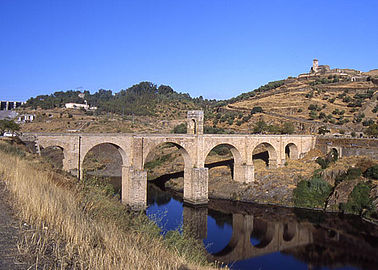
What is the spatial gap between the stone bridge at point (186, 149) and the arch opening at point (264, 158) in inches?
4.1

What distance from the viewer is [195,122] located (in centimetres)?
2639

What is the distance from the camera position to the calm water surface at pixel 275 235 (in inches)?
636

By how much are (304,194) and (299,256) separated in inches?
365

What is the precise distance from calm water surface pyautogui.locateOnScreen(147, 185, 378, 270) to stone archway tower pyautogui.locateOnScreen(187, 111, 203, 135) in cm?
619

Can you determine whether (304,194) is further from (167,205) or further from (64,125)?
(64,125)

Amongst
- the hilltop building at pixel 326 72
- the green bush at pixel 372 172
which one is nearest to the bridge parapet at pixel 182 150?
the green bush at pixel 372 172

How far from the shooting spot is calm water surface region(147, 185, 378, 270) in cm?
1616

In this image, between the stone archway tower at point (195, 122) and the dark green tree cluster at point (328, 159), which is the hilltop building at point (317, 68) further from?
the stone archway tower at point (195, 122)

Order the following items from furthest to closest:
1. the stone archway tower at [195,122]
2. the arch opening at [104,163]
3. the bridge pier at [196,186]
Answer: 1. the arch opening at [104,163]
2. the stone archway tower at [195,122]
3. the bridge pier at [196,186]

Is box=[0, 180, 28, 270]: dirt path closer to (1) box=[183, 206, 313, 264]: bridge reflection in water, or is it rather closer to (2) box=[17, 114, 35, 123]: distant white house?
(1) box=[183, 206, 313, 264]: bridge reflection in water

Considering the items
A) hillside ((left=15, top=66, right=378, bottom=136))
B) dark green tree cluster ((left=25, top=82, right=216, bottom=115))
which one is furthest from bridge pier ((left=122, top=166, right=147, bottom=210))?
dark green tree cluster ((left=25, top=82, right=216, bottom=115))

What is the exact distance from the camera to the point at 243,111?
57.9 meters

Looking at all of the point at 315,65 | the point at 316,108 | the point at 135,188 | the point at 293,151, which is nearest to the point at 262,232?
the point at 135,188

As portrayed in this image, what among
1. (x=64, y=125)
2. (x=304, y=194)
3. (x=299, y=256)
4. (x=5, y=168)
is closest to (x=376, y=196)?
(x=304, y=194)
